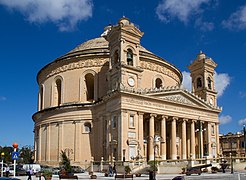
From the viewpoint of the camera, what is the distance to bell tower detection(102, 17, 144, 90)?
151 ft

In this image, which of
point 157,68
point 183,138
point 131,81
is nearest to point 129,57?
point 131,81

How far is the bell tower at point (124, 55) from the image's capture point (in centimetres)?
4600

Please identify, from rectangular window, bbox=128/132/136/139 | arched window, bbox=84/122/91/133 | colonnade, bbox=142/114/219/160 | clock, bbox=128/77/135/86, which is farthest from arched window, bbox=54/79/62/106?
rectangular window, bbox=128/132/136/139

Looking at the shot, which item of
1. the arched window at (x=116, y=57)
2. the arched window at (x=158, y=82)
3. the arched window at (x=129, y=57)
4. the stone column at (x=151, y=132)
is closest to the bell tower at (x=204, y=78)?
the arched window at (x=158, y=82)

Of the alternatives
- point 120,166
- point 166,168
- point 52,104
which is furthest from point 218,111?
point 52,104

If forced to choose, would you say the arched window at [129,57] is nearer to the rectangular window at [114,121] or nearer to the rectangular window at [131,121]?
the rectangular window at [131,121]

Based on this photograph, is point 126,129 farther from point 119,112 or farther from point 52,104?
point 52,104

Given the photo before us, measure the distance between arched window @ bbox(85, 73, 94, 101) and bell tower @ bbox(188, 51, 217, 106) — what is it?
1912cm

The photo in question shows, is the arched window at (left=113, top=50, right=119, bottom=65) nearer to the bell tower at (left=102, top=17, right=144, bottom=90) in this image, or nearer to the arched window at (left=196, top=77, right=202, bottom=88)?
the bell tower at (left=102, top=17, right=144, bottom=90)

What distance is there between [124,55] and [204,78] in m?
19.2

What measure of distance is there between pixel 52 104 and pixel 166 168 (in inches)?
1015

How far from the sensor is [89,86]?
57531mm

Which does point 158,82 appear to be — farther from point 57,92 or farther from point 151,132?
point 57,92

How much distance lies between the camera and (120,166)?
40719 millimetres
